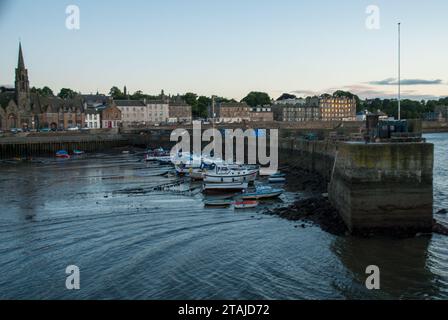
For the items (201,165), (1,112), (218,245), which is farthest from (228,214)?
(1,112)

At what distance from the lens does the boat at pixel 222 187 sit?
129 feet

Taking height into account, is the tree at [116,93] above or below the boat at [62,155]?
above

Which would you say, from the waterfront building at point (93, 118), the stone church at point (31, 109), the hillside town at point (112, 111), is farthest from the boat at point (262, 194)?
the waterfront building at point (93, 118)

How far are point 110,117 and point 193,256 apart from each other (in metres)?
108

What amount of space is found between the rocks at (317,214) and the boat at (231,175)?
34.1 feet

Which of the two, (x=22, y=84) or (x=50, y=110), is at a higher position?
(x=22, y=84)

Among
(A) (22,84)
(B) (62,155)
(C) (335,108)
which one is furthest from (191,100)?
(B) (62,155)

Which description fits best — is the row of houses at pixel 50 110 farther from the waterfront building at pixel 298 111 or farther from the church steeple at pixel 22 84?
the waterfront building at pixel 298 111

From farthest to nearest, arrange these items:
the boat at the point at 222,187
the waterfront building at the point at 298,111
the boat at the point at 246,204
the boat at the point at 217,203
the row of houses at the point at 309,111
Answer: the waterfront building at the point at 298,111 → the row of houses at the point at 309,111 → the boat at the point at 222,187 → the boat at the point at 217,203 → the boat at the point at 246,204

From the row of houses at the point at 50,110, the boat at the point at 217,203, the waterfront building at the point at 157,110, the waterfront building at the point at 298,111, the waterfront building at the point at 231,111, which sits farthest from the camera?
the waterfront building at the point at 298,111

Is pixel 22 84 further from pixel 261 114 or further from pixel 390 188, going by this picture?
pixel 390 188

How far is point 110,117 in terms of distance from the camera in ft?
411

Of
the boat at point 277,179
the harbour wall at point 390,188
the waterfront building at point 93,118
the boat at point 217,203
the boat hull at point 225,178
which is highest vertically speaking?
the waterfront building at point 93,118

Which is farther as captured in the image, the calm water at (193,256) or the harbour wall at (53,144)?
the harbour wall at (53,144)
